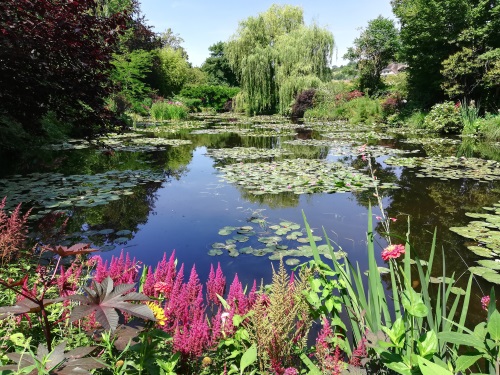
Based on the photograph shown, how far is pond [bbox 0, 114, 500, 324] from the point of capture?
130 inches

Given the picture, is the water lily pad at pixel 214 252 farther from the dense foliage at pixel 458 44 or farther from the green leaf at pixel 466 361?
the dense foliage at pixel 458 44

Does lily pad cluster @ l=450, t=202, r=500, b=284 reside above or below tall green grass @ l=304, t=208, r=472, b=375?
below

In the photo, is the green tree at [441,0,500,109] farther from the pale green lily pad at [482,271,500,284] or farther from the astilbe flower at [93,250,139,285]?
the astilbe flower at [93,250,139,285]

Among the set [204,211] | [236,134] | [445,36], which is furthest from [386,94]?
[204,211]

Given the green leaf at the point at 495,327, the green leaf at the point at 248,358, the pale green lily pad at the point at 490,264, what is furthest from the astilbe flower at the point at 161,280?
the pale green lily pad at the point at 490,264

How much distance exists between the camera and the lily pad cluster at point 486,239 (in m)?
2.82

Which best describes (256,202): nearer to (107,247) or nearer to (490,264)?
(107,247)

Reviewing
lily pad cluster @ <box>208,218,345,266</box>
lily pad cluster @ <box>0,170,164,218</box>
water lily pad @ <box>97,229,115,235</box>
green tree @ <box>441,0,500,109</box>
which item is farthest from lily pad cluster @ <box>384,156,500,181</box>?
green tree @ <box>441,0,500,109</box>

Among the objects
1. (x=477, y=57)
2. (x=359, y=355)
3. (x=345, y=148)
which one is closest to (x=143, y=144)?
(x=345, y=148)

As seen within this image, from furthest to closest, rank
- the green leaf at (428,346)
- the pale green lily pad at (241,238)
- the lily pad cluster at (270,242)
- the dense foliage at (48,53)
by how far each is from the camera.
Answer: the dense foliage at (48,53)
the pale green lily pad at (241,238)
the lily pad cluster at (270,242)
the green leaf at (428,346)

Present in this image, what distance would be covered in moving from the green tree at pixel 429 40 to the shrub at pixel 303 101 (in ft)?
17.7

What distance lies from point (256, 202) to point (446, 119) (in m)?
12.4

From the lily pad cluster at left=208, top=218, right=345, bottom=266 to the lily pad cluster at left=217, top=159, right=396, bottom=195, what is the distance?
1.33 m

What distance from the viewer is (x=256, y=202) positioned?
5.01 m
